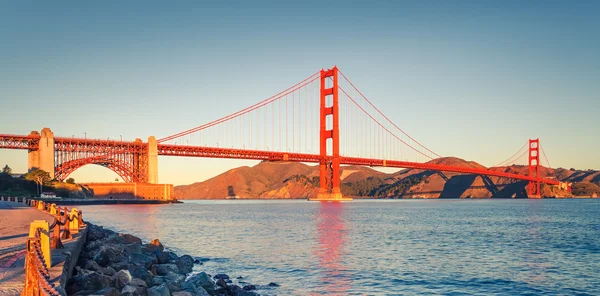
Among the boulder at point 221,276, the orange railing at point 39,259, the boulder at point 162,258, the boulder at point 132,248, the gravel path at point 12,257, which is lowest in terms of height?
the boulder at point 221,276

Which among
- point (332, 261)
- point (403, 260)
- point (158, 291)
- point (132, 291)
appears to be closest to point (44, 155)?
point (332, 261)

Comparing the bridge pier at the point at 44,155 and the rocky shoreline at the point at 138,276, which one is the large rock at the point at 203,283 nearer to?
the rocky shoreline at the point at 138,276

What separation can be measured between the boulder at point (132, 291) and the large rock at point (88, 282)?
1.68 feet

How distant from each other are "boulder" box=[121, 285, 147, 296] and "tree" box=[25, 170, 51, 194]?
78113mm

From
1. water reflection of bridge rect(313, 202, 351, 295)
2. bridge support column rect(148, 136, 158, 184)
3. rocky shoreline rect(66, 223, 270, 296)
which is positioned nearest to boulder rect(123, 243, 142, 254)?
rocky shoreline rect(66, 223, 270, 296)

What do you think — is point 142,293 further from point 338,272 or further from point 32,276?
point 338,272

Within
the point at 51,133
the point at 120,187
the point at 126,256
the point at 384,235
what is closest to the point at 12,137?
the point at 51,133

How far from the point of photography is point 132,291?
10695 mm

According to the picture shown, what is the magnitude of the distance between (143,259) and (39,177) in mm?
72383

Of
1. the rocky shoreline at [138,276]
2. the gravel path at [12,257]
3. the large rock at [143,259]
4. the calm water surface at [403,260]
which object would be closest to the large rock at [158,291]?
the rocky shoreline at [138,276]

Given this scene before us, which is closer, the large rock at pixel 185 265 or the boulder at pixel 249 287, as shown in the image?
the boulder at pixel 249 287

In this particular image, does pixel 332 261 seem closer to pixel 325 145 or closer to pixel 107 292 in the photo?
pixel 107 292

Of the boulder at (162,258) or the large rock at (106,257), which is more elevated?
the large rock at (106,257)

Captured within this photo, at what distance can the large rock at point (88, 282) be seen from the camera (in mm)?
10711
